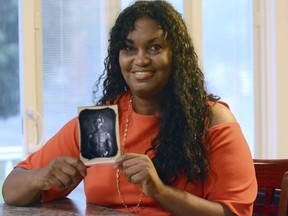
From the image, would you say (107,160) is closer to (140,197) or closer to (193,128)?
(140,197)

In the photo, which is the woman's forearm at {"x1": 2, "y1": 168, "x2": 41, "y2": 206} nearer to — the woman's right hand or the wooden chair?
the woman's right hand

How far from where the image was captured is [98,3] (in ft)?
9.00

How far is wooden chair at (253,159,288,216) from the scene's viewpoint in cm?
166

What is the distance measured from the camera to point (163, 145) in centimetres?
157

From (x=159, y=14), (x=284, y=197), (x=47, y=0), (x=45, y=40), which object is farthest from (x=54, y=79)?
(x=284, y=197)

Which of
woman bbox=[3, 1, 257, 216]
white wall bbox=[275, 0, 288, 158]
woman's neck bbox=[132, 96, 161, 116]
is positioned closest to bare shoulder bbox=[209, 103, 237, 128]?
woman bbox=[3, 1, 257, 216]

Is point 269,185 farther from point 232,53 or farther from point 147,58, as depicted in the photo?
point 232,53

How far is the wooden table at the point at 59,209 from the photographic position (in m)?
1.43

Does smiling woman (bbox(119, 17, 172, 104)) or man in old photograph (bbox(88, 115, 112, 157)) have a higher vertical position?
smiling woman (bbox(119, 17, 172, 104))

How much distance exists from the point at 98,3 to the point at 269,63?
3.56 feet

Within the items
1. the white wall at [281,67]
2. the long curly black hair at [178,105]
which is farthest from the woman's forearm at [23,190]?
the white wall at [281,67]

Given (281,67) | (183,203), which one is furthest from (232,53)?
(183,203)

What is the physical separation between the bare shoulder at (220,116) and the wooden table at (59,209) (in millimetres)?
401

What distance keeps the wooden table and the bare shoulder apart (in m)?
0.40
